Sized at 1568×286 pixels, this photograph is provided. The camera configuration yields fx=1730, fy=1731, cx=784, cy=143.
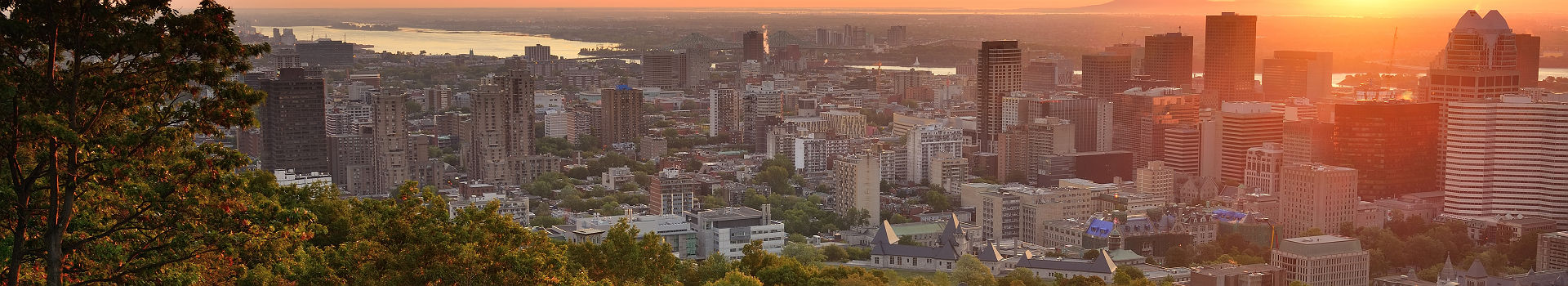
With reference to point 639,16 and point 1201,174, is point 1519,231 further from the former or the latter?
point 639,16

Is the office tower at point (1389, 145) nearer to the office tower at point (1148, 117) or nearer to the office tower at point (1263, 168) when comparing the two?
the office tower at point (1263, 168)

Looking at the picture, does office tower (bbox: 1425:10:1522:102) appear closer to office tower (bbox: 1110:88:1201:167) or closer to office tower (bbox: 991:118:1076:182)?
office tower (bbox: 1110:88:1201:167)

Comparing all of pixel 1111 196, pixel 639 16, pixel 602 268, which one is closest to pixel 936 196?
pixel 1111 196

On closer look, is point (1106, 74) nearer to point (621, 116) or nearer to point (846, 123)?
point (846, 123)

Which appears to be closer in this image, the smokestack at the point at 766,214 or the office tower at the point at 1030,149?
the smokestack at the point at 766,214

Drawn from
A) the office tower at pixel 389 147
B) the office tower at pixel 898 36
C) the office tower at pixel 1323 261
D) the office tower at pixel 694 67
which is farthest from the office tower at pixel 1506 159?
the office tower at pixel 898 36

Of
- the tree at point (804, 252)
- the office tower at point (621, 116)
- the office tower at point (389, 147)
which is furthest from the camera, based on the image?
the office tower at point (621, 116)
